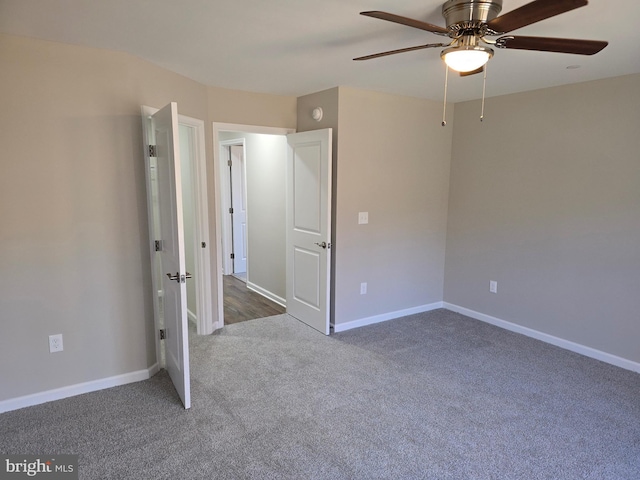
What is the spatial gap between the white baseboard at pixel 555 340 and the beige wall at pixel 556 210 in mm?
47

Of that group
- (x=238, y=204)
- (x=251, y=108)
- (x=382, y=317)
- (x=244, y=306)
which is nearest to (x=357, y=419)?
(x=382, y=317)

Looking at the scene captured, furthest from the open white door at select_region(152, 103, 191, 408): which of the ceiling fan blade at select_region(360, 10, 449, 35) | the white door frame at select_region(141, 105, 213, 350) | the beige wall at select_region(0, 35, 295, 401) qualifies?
the ceiling fan blade at select_region(360, 10, 449, 35)

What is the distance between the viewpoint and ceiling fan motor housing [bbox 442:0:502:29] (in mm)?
1765

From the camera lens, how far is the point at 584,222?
3.49m

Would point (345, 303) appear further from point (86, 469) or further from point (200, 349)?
point (86, 469)

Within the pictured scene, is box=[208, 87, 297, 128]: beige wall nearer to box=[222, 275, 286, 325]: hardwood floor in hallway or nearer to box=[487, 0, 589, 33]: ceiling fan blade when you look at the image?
box=[222, 275, 286, 325]: hardwood floor in hallway

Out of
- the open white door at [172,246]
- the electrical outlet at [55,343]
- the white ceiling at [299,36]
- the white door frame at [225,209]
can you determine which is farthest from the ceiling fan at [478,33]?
the white door frame at [225,209]

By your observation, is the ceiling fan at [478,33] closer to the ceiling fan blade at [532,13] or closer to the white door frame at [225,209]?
the ceiling fan blade at [532,13]

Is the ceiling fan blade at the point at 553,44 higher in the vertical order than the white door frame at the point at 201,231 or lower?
higher

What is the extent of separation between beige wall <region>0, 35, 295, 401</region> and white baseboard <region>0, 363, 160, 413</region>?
0.04 m

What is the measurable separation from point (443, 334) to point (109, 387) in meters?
3.06

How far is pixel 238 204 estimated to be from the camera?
6383 millimetres

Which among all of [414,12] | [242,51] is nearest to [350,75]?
[242,51]

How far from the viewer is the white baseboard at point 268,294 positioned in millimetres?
4931
